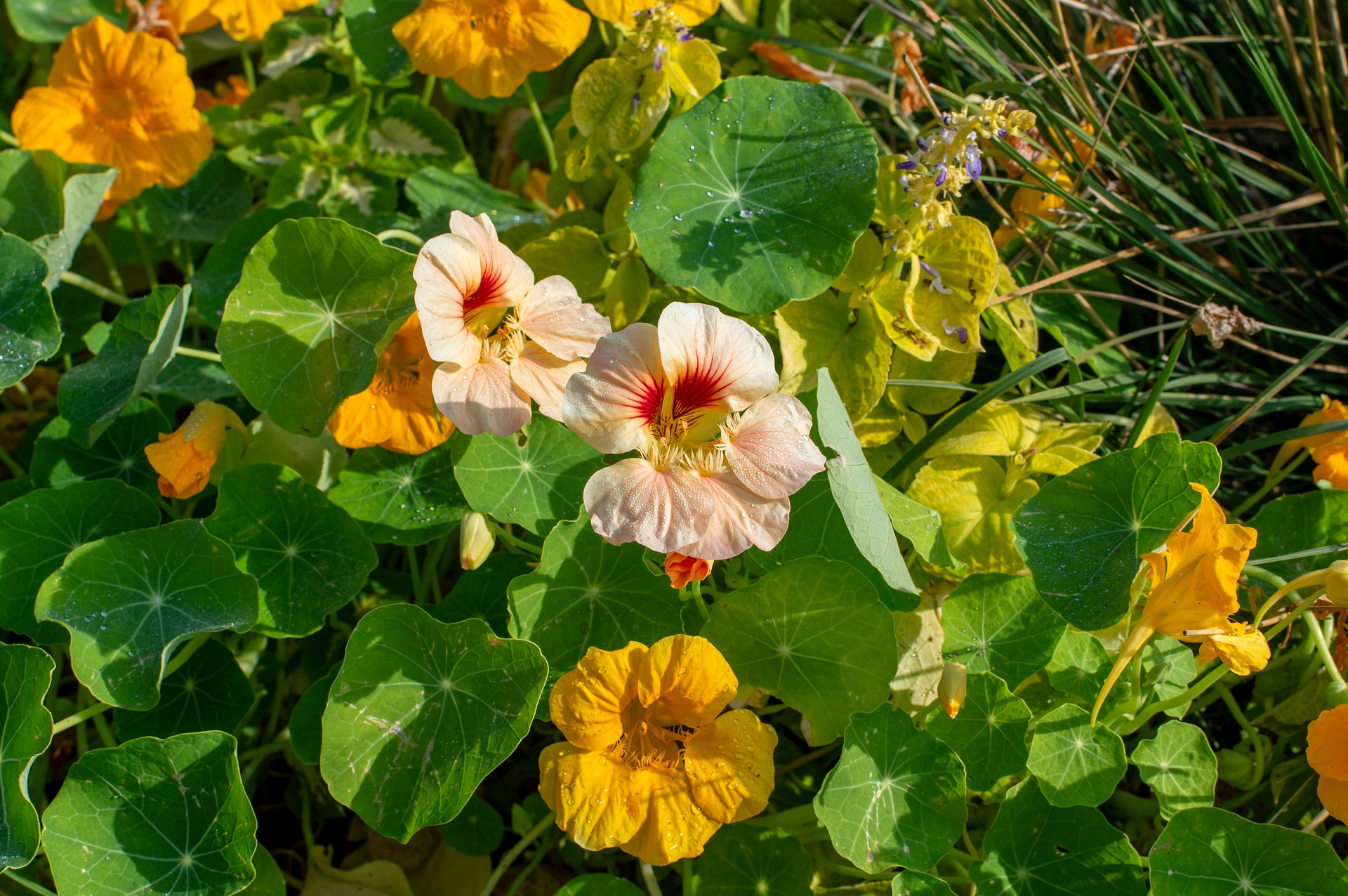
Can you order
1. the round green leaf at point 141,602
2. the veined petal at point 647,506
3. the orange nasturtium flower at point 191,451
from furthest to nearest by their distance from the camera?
1. the orange nasturtium flower at point 191,451
2. the round green leaf at point 141,602
3. the veined petal at point 647,506

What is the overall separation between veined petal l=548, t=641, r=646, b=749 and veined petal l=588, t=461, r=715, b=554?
17cm

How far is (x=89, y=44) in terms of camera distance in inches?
72.5

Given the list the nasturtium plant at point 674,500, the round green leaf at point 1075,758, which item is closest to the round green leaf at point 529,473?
the nasturtium plant at point 674,500

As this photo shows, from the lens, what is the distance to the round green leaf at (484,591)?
1.49 metres

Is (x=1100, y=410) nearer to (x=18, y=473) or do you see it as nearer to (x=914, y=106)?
(x=914, y=106)

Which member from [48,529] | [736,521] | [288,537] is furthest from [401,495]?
[736,521]

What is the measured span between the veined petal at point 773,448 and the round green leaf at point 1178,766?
0.65 metres

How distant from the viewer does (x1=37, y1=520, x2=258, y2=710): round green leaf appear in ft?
4.17

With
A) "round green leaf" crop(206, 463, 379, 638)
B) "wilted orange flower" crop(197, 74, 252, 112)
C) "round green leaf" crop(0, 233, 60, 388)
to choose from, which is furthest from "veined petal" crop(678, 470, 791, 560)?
"wilted orange flower" crop(197, 74, 252, 112)

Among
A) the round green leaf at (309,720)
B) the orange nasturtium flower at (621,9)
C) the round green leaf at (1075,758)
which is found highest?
the orange nasturtium flower at (621,9)

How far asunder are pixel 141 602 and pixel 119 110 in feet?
3.58

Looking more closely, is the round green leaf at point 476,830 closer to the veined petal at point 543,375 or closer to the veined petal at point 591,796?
the veined petal at point 591,796

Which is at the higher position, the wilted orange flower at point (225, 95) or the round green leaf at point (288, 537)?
the wilted orange flower at point (225, 95)

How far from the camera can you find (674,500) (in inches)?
42.7
